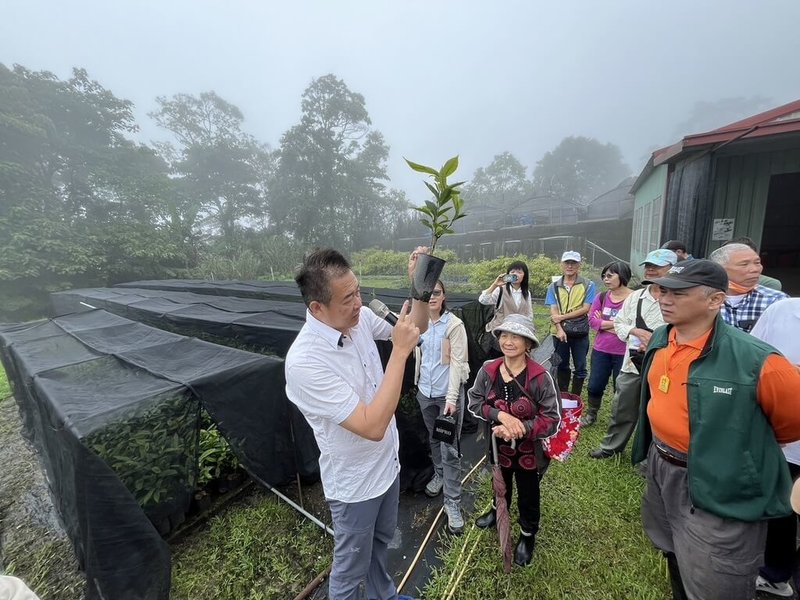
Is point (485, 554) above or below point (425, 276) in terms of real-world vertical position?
below

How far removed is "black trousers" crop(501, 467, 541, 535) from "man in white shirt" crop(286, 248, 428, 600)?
2.98 feet

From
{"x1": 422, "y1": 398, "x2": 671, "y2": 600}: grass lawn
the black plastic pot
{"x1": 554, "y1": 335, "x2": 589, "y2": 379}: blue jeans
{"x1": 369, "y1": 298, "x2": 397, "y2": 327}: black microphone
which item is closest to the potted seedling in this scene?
the black plastic pot

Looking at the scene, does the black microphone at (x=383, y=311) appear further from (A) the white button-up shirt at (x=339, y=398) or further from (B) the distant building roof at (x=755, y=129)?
(B) the distant building roof at (x=755, y=129)

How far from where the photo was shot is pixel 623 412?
9.84 ft

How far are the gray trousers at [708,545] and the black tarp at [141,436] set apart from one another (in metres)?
2.54

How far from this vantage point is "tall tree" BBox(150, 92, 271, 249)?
30.0 m

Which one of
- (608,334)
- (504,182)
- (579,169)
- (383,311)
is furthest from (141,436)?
(579,169)

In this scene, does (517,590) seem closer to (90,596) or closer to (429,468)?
(429,468)

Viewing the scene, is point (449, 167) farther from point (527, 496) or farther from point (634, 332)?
point (634, 332)

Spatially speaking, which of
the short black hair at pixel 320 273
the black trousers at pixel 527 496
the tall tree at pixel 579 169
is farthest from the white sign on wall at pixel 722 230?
the tall tree at pixel 579 169

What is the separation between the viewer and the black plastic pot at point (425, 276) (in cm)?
147

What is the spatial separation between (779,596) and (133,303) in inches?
368

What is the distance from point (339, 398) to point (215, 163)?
36.7 m

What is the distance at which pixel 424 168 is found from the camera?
1.39 m
